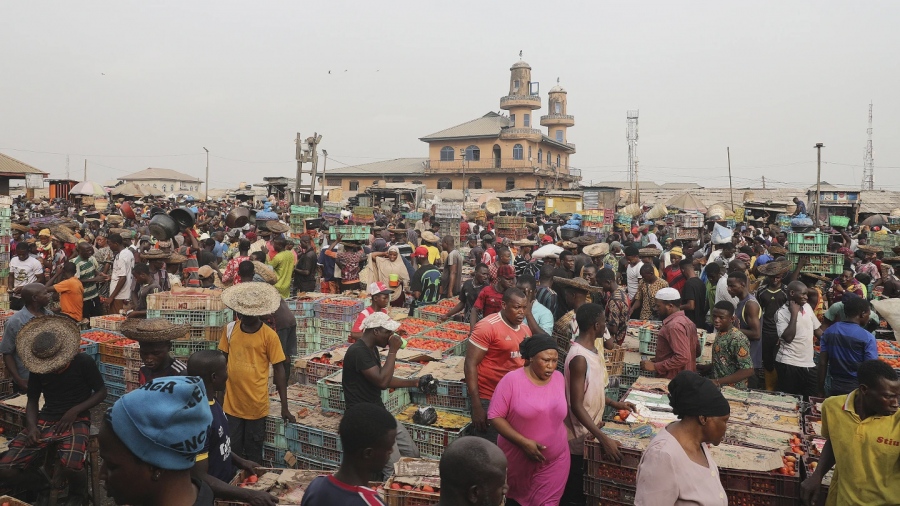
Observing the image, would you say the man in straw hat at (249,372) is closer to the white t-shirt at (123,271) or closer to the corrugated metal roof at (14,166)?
the white t-shirt at (123,271)

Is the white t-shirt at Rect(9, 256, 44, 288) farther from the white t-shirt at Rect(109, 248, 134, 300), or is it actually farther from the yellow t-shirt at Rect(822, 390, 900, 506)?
the yellow t-shirt at Rect(822, 390, 900, 506)

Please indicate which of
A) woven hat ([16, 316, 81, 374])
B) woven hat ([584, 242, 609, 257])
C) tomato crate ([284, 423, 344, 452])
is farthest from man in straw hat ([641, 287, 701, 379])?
woven hat ([16, 316, 81, 374])

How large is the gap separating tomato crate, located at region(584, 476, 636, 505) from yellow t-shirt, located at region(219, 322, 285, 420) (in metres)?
2.92

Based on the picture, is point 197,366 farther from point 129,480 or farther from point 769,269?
point 769,269

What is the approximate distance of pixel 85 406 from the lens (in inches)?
207

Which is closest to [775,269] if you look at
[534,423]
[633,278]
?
[633,278]

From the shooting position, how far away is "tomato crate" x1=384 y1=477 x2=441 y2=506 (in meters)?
4.48

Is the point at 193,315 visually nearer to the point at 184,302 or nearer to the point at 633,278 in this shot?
the point at 184,302

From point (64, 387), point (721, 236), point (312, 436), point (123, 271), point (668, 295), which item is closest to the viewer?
point (64, 387)

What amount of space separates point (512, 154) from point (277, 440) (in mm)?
61585

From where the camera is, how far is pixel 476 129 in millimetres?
68438

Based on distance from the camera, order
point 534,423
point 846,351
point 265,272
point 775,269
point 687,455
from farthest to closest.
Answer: point 265,272 < point 775,269 < point 846,351 < point 534,423 < point 687,455

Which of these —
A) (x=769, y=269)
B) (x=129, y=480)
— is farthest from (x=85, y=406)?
(x=769, y=269)

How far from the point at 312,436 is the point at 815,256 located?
8.22 m
